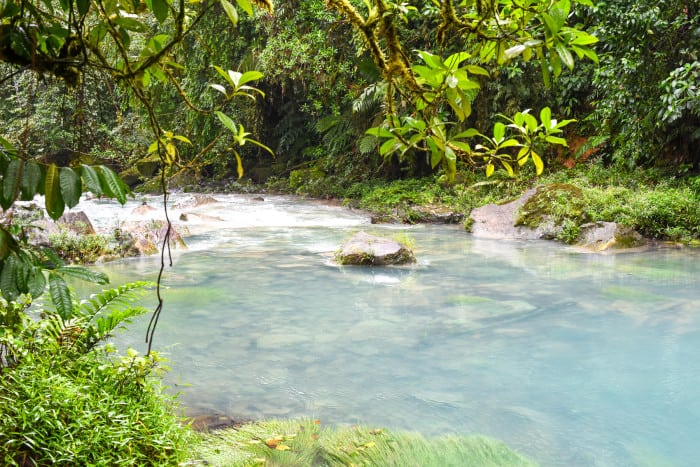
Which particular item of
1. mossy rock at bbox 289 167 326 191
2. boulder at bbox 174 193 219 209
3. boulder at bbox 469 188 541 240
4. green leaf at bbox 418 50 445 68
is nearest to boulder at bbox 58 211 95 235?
boulder at bbox 174 193 219 209

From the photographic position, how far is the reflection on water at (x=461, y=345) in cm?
333

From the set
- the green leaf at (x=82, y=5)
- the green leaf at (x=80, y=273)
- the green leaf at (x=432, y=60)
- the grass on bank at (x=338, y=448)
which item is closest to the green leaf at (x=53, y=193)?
the green leaf at (x=80, y=273)

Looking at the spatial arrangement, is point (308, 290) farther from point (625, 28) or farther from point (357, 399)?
point (625, 28)

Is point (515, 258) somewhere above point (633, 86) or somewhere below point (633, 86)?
below

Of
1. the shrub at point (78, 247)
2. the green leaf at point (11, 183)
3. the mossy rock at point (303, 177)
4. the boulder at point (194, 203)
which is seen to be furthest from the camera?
the mossy rock at point (303, 177)

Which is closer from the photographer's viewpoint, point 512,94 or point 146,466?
point 146,466

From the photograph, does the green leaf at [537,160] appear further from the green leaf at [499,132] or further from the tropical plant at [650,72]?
the tropical plant at [650,72]

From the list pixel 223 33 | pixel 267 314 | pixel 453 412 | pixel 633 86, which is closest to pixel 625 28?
pixel 633 86

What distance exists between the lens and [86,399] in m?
2.37

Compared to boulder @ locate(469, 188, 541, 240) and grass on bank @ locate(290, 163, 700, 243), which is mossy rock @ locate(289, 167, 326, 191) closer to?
grass on bank @ locate(290, 163, 700, 243)

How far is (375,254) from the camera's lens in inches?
297

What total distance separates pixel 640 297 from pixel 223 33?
14.8 m

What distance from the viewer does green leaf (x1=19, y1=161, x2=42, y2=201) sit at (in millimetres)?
1409

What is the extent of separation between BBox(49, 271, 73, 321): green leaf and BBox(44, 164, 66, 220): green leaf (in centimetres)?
35
